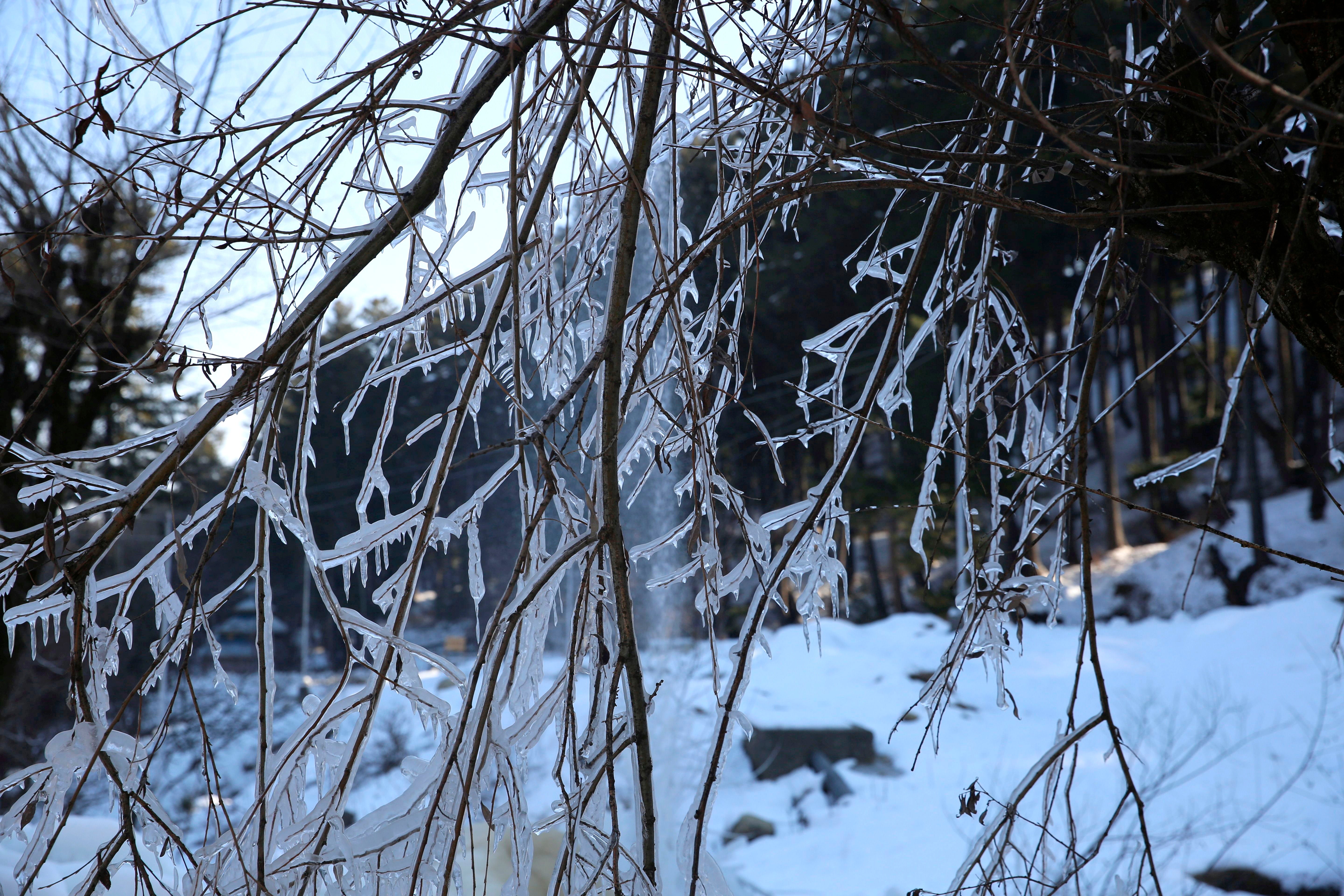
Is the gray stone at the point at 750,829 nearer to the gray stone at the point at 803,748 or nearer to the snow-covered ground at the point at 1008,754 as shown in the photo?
the snow-covered ground at the point at 1008,754

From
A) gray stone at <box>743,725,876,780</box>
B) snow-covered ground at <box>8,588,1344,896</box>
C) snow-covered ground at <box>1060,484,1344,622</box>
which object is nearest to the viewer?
snow-covered ground at <box>8,588,1344,896</box>

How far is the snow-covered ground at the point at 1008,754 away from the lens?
4.43 m

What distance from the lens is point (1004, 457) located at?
1746 mm

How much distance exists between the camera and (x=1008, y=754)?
216 inches

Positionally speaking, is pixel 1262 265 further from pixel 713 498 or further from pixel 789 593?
pixel 789 593

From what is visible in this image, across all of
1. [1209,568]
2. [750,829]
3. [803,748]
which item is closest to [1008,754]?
[803,748]

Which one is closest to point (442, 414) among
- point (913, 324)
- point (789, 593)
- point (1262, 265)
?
point (1262, 265)

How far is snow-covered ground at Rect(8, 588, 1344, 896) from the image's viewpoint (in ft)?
14.5

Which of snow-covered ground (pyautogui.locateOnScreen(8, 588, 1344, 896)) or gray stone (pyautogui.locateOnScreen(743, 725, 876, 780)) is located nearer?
snow-covered ground (pyautogui.locateOnScreen(8, 588, 1344, 896))

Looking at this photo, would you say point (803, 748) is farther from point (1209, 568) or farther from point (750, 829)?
point (1209, 568)

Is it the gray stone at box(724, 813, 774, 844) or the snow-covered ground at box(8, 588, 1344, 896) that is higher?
the snow-covered ground at box(8, 588, 1344, 896)

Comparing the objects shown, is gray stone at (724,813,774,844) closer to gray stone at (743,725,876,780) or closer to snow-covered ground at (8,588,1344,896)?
snow-covered ground at (8,588,1344,896)

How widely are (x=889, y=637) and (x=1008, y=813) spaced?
23.2 feet

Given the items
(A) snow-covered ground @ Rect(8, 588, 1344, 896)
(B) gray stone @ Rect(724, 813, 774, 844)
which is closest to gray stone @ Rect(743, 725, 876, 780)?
(A) snow-covered ground @ Rect(8, 588, 1344, 896)
